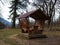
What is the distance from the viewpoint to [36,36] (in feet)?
61.8

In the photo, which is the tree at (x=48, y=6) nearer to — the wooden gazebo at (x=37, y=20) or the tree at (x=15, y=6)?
the tree at (x=15, y=6)

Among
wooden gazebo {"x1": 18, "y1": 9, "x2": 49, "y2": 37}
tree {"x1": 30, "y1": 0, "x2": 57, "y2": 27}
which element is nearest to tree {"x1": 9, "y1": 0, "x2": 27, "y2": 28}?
tree {"x1": 30, "y1": 0, "x2": 57, "y2": 27}

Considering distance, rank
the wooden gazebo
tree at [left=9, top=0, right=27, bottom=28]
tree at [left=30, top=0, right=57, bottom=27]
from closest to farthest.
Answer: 1. the wooden gazebo
2. tree at [left=30, top=0, right=57, bottom=27]
3. tree at [left=9, top=0, right=27, bottom=28]

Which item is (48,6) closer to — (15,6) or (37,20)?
(15,6)

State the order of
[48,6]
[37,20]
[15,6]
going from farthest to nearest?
[15,6]
[48,6]
[37,20]

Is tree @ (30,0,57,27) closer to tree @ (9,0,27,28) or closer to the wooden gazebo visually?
tree @ (9,0,27,28)

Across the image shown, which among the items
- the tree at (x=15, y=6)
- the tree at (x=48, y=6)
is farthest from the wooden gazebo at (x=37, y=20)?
the tree at (x=15, y=6)

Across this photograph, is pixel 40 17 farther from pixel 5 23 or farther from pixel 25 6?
pixel 5 23

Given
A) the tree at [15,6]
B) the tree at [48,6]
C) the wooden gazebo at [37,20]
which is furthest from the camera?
the tree at [15,6]

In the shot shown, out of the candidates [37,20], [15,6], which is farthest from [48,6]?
[37,20]

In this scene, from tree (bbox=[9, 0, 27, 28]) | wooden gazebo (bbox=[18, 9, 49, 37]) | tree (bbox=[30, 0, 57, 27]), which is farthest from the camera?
tree (bbox=[9, 0, 27, 28])

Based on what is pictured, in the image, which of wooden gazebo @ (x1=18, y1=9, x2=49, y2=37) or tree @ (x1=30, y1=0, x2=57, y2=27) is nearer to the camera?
wooden gazebo @ (x1=18, y1=9, x2=49, y2=37)

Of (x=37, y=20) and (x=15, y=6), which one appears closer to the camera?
(x=37, y=20)

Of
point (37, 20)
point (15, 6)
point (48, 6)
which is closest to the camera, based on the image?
point (37, 20)
